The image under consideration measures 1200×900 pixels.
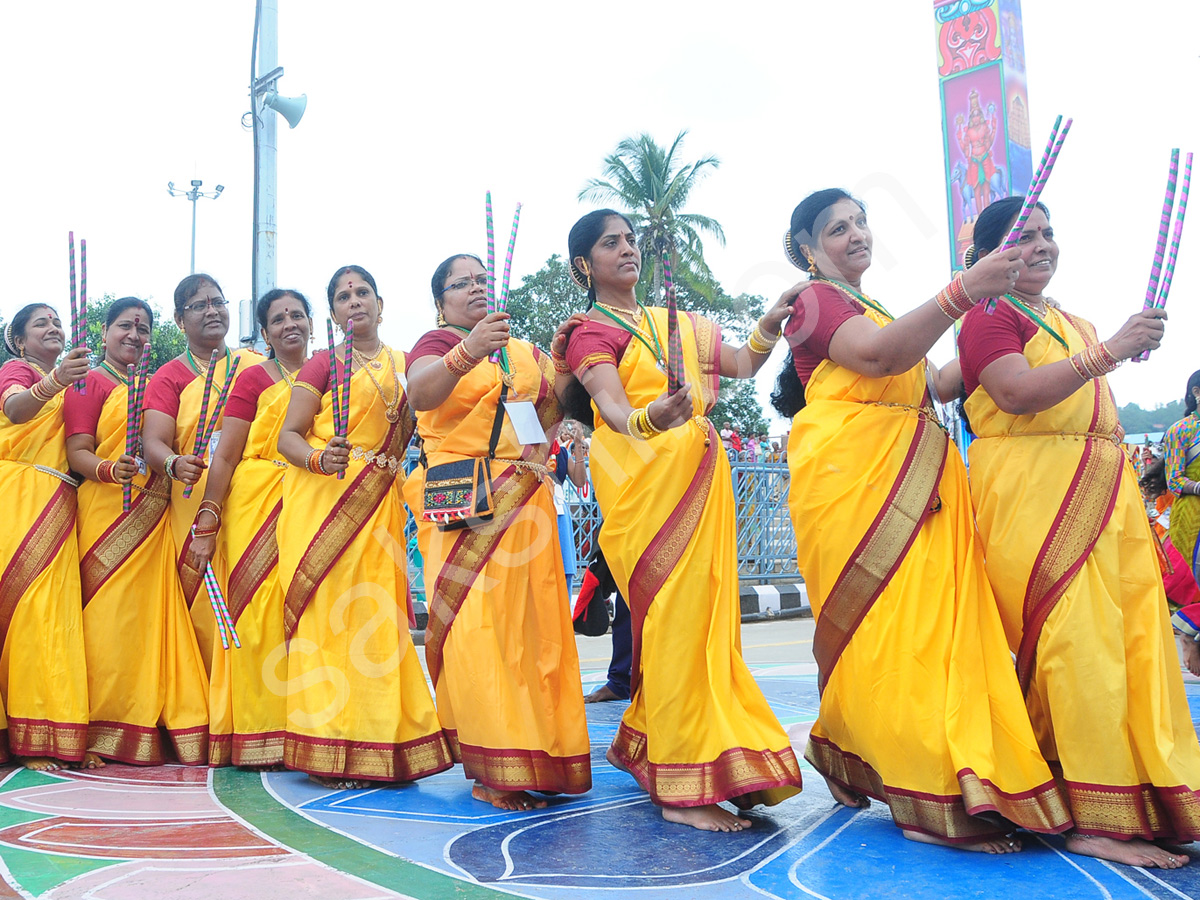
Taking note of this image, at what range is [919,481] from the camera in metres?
2.91

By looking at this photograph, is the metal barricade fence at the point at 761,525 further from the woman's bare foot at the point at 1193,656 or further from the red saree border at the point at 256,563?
the red saree border at the point at 256,563

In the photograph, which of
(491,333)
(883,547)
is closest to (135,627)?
(491,333)

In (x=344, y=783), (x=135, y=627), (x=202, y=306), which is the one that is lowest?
(x=344, y=783)

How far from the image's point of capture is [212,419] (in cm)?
445

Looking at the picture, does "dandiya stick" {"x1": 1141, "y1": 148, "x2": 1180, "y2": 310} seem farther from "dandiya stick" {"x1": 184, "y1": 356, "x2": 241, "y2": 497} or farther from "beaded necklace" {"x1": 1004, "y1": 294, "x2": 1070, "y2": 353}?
"dandiya stick" {"x1": 184, "y1": 356, "x2": 241, "y2": 497}

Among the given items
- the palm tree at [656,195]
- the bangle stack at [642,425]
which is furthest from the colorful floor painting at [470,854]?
the palm tree at [656,195]

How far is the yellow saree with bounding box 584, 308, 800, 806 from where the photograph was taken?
9.84 ft

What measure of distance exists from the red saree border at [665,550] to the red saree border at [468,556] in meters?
0.53

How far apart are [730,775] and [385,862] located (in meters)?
0.94

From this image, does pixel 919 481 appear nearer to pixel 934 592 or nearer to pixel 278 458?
pixel 934 592

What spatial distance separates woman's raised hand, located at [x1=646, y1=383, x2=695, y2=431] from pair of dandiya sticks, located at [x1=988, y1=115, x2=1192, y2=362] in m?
0.84

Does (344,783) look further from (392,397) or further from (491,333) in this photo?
(491,333)

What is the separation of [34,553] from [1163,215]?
409 centimetres

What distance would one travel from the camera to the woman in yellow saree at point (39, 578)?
162 inches
